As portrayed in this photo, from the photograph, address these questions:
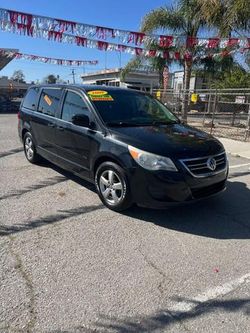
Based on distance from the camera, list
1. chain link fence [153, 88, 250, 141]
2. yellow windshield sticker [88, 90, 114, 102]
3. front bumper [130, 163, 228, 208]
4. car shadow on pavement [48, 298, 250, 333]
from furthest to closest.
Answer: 1. chain link fence [153, 88, 250, 141]
2. yellow windshield sticker [88, 90, 114, 102]
3. front bumper [130, 163, 228, 208]
4. car shadow on pavement [48, 298, 250, 333]

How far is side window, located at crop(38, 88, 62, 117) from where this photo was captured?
20.6 feet

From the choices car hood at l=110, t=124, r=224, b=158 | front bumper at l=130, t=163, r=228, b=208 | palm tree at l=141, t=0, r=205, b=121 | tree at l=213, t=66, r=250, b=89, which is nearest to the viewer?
front bumper at l=130, t=163, r=228, b=208

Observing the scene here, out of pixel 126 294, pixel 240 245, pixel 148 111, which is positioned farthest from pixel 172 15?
pixel 126 294

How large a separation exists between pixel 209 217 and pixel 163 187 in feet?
3.11

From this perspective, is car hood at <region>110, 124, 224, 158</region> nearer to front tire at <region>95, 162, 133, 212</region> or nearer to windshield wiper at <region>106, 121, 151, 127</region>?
windshield wiper at <region>106, 121, 151, 127</region>

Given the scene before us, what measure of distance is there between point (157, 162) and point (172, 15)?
49.2ft

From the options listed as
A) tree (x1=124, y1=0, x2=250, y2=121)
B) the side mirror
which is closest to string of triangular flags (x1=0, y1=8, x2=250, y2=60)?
tree (x1=124, y1=0, x2=250, y2=121)

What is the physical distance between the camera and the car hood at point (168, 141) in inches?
177

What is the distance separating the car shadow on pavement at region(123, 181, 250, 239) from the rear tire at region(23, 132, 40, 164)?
3.13 metres

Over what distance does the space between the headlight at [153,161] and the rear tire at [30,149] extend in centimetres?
347

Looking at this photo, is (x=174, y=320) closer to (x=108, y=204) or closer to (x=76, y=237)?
(x=76, y=237)

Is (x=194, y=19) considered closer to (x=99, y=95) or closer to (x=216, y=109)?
(x=216, y=109)

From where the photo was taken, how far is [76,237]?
13.7 feet

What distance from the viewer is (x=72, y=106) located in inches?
230
